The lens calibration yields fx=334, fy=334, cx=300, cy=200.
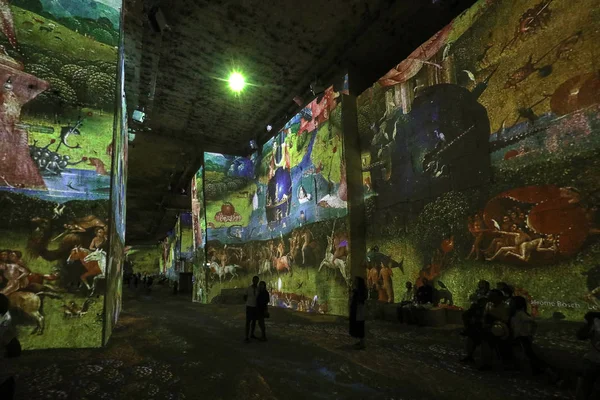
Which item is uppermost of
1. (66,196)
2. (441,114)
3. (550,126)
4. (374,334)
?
(441,114)

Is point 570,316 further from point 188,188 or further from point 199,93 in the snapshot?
point 188,188

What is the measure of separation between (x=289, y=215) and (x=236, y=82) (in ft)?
21.3

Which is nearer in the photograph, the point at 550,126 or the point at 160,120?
the point at 550,126

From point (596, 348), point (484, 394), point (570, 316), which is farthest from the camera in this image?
point (570, 316)

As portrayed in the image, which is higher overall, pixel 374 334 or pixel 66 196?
pixel 66 196

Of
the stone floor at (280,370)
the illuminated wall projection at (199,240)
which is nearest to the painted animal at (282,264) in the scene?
the illuminated wall projection at (199,240)

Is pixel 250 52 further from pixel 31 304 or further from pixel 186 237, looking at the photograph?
pixel 186 237

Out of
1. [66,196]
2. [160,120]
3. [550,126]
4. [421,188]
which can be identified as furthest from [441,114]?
[160,120]

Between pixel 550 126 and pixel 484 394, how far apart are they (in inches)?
226

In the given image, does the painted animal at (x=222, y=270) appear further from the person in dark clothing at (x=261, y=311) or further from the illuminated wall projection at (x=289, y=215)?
the person in dark clothing at (x=261, y=311)

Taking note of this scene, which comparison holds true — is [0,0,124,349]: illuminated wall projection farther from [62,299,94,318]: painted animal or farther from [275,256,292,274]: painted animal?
[275,256,292,274]: painted animal

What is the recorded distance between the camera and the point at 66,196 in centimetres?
756

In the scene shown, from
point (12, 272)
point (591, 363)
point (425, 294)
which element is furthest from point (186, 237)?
point (591, 363)

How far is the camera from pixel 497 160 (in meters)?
8.05
